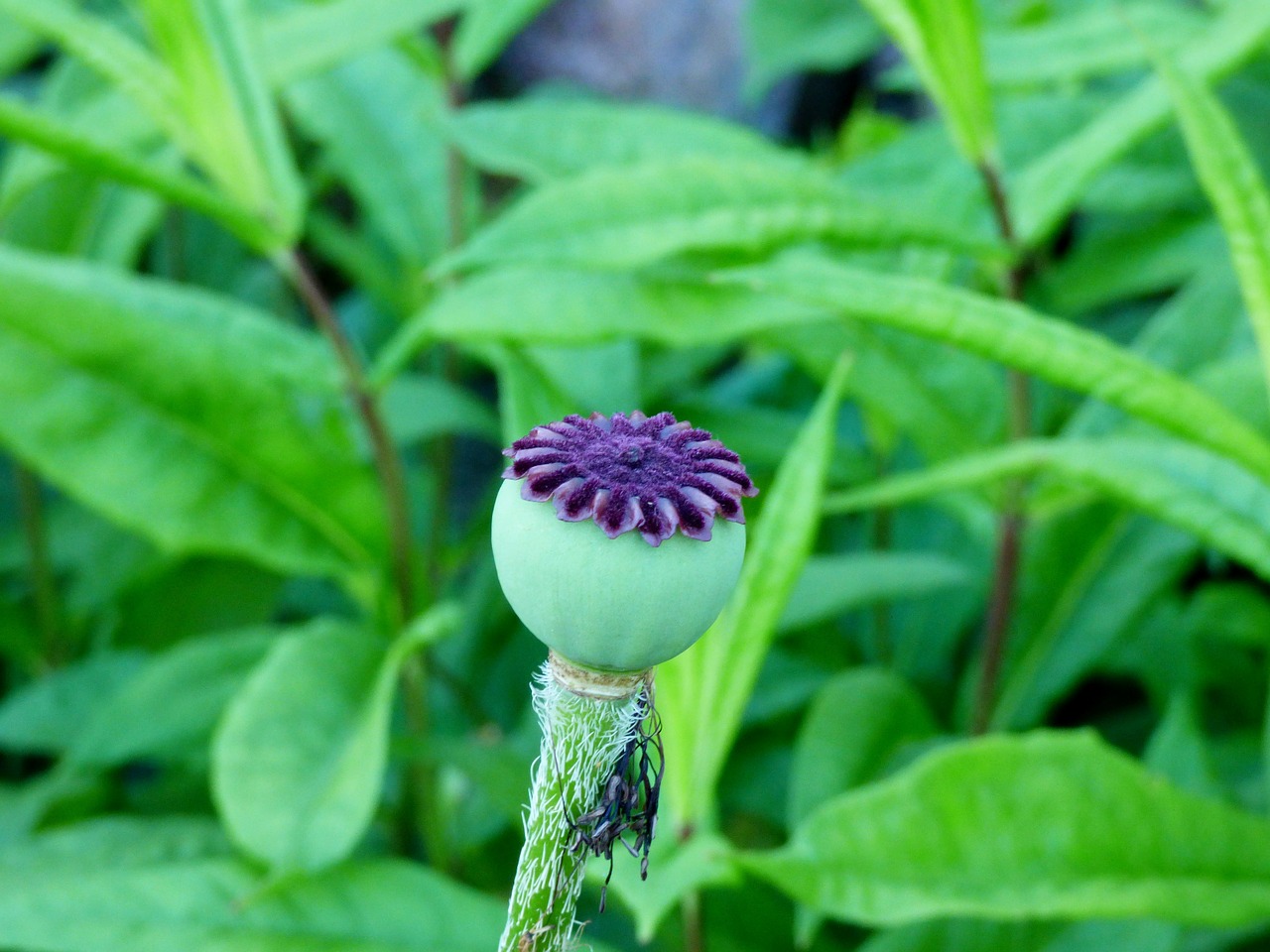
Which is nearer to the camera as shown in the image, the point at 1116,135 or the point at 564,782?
the point at 564,782

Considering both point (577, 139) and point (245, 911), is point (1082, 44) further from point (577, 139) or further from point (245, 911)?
point (245, 911)

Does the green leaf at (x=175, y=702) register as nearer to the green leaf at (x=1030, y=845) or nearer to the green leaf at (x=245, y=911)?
the green leaf at (x=245, y=911)

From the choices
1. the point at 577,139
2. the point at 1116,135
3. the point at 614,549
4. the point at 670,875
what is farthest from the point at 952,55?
the point at 614,549

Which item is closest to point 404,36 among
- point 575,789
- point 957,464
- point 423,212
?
point 423,212

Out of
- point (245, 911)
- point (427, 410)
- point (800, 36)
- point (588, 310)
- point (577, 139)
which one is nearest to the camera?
point (245, 911)

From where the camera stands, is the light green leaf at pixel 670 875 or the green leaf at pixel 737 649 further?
the green leaf at pixel 737 649

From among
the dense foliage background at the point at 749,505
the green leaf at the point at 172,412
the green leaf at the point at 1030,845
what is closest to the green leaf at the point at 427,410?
the dense foliage background at the point at 749,505
